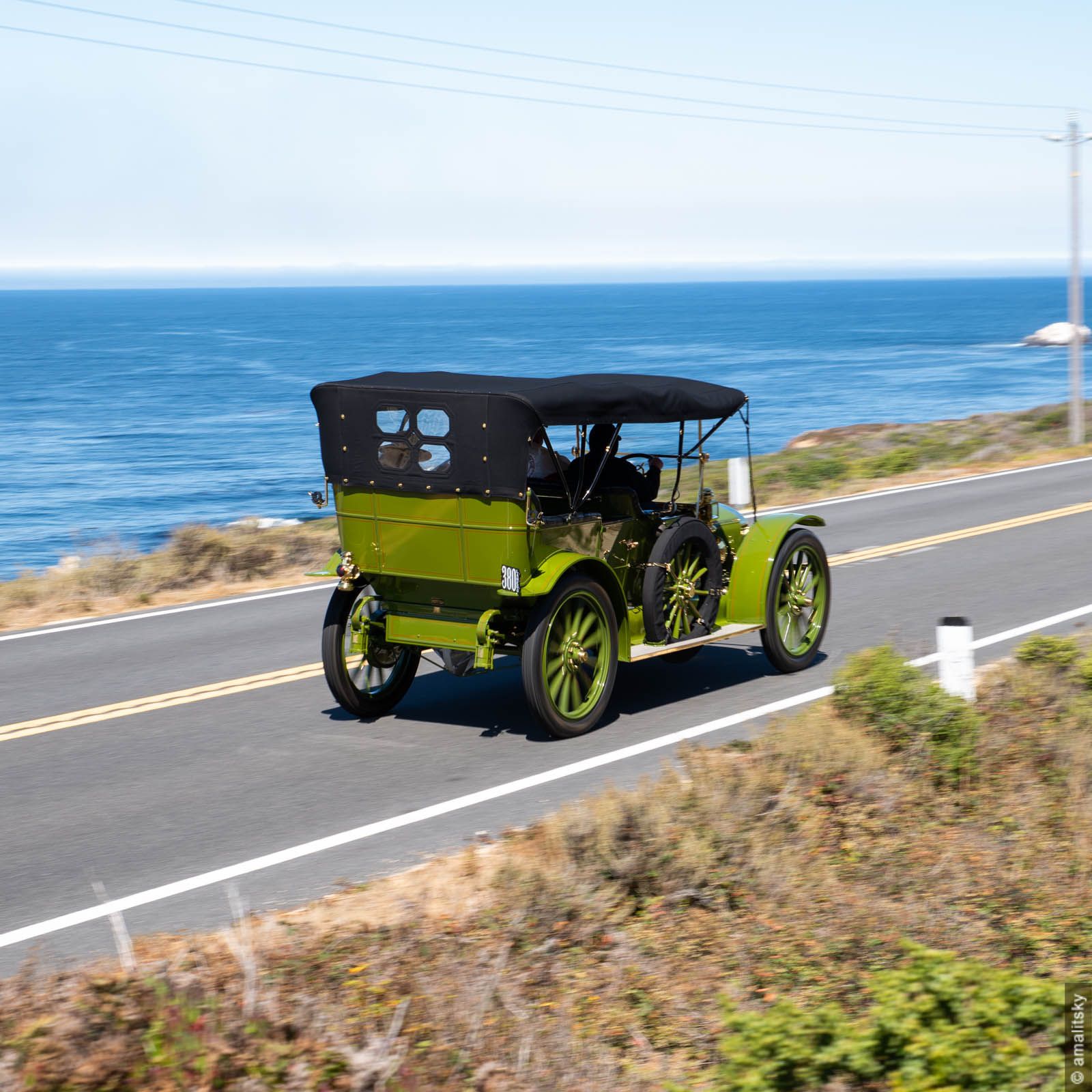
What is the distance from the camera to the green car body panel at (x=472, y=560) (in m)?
8.80

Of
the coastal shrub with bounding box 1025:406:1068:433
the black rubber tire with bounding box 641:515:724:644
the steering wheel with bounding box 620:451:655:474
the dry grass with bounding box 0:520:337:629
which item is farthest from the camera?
the coastal shrub with bounding box 1025:406:1068:433

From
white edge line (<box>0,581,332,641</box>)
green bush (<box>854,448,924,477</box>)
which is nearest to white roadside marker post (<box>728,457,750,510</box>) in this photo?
white edge line (<box>0,581,332,641</box>)

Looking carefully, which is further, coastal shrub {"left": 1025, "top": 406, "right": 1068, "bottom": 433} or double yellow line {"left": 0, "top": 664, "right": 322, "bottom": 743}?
coastal shrub {"left": 1025, "top": 406, "right": 1068, "bottom": 433}

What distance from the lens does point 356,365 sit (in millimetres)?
106938

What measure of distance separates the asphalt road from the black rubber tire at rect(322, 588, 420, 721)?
155 mm

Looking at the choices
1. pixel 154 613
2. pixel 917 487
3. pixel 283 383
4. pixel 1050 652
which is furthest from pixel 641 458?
pixel 283 383

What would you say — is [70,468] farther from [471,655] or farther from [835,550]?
[471,655]

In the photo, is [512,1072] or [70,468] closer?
[512,1072]

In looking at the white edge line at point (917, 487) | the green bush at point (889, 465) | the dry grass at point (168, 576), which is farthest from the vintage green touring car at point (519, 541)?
the green bush at point (889, 465)

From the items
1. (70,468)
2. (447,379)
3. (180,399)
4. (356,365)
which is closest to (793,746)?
(447,379)

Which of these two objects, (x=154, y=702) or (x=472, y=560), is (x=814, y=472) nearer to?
(x=154, y=702)

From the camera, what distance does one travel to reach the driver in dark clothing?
Answer: 9734 mm

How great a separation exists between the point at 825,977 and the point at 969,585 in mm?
9343

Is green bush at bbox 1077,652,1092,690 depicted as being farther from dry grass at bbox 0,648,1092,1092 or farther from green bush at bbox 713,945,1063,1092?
green bush at bbox 713,945,1063,1092
